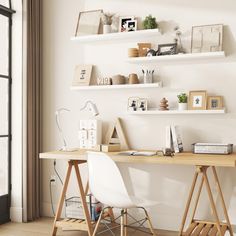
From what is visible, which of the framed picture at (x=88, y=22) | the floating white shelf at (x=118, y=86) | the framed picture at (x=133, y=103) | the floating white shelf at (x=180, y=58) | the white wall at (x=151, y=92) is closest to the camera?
the floating white shelf at (x=180, y=58)

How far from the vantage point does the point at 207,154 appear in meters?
3.55

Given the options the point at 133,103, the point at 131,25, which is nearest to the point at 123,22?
the point at 131,25

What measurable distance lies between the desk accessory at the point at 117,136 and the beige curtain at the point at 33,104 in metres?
0.84

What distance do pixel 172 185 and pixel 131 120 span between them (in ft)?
2.59

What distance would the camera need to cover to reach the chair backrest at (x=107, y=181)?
3078 mm

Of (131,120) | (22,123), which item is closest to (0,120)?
(22,123)

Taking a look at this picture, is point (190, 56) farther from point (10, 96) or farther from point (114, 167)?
point (10, 96)

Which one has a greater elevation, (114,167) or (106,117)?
(106,117)

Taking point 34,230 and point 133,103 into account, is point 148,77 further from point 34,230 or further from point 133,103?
Answer: point 34,230

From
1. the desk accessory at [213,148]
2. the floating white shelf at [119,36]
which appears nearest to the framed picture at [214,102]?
the desk accessory at [213,148]

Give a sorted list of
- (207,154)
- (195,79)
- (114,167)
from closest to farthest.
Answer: (114,167) → (207,154) → (195,79)

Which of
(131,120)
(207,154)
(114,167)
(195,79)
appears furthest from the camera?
(131,120)

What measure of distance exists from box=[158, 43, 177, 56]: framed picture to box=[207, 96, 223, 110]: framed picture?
57 centimetres

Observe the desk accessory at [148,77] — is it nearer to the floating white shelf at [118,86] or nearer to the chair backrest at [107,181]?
the floating white shelf at [118,86]
